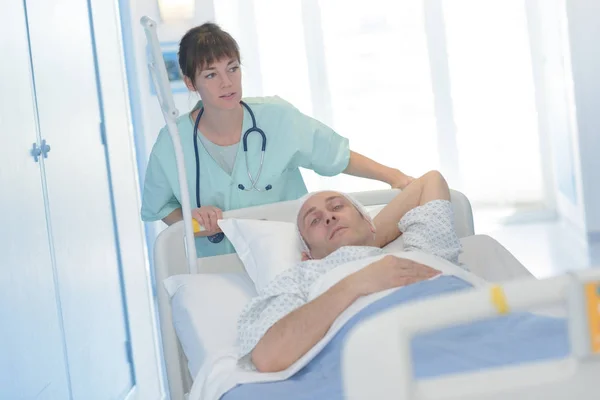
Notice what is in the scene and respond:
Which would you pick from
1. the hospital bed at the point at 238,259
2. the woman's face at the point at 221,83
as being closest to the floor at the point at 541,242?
the hospital bed at the point at 238,259

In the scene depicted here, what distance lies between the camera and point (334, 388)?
63.1 inches

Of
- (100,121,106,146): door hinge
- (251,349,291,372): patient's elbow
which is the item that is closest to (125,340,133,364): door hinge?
(100,121,106,146): door hinge

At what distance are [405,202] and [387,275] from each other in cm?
51

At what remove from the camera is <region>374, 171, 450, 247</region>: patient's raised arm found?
7.77ft

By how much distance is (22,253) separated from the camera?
2.42 meters

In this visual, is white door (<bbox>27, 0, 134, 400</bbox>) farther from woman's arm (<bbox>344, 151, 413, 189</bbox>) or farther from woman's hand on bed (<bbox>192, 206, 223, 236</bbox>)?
woman's arm (<bbox>344, 151, 413, 189</bbox>)

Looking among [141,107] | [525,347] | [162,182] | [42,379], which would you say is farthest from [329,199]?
[141,107]

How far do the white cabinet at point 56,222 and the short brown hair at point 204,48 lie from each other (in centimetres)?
49

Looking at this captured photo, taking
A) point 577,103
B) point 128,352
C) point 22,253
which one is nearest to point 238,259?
point 22,253

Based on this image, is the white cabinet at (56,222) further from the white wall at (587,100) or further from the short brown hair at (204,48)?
the white wall at (587,100)

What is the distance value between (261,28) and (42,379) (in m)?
4.17

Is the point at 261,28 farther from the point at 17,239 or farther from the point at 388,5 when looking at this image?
the point at 17,239

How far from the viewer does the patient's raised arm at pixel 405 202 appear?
7.77 feet

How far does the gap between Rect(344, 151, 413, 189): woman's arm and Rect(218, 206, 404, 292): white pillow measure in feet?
0.27
